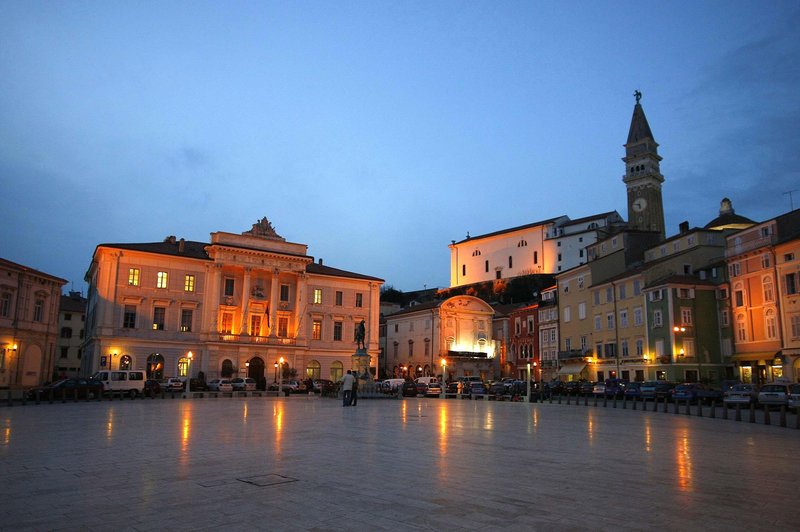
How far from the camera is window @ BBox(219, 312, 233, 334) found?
5973 cm

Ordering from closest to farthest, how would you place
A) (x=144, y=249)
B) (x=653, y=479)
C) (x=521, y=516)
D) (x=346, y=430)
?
1. (x=521, y=516)
2. (x=653, y=479)
3. (x=346, y=430)
4. (x=144, y=249)

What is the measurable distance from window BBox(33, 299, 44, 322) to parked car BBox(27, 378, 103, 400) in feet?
39.3

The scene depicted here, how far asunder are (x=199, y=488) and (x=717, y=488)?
729 centimetres

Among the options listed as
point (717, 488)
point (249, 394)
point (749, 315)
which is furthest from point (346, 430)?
point (749, 315)

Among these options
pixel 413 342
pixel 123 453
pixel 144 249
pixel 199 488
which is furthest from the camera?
pixel 413 342

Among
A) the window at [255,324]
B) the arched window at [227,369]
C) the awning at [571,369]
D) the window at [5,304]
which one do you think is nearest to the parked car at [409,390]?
the arched window at [227,369]

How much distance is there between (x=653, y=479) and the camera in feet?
31.1

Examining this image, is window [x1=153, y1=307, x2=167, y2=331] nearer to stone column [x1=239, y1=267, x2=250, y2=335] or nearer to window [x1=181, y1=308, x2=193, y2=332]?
window [x1=181, y1=308, x2=193, y2=332]

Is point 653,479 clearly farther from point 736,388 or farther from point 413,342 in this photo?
point 413,342

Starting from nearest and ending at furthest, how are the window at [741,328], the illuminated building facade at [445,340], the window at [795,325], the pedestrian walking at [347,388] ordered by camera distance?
the pedestrian walking at [347,388] → the window at [795,325] → the window at [741,328] → the illuminated building facade at [445,340]

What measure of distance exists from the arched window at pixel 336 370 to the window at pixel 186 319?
15448 millimetres

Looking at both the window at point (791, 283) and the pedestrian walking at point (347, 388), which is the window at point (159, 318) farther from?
the window at point (791, 283)

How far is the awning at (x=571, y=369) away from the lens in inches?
2346

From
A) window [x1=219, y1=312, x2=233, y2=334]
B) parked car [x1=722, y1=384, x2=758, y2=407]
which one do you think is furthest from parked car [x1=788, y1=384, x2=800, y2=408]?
window [x1=219, y1=312, x2=233, y2=334]
